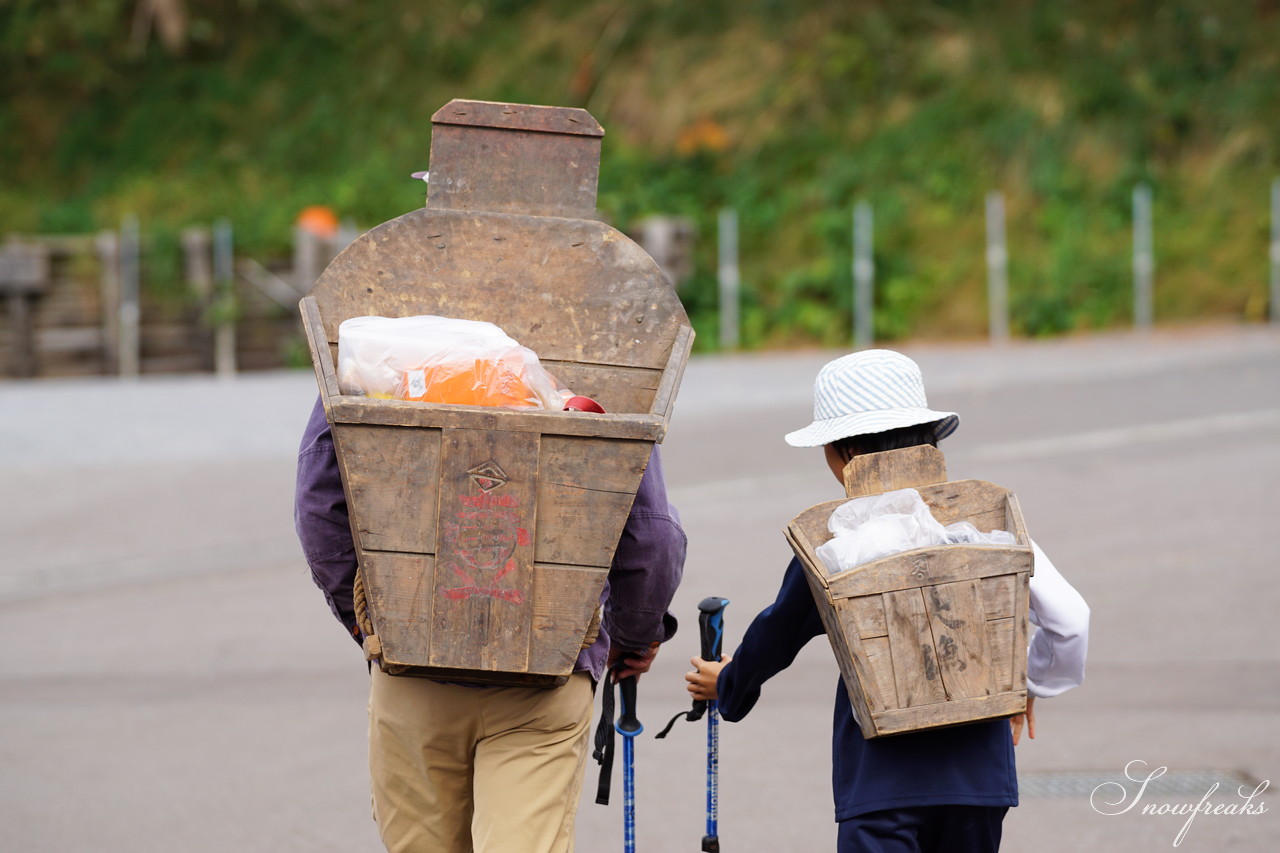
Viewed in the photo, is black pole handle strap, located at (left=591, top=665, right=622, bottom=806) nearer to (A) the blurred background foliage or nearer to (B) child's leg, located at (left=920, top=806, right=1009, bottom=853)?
(B) child's leg, located at (left=920, top=806, right=1009, bottom=853)

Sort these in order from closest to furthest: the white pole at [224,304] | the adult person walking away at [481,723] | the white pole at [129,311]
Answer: the adult person walking away at [481,723]
the white pole at [129,311]
the white pole at [224,304]

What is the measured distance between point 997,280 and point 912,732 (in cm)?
1561

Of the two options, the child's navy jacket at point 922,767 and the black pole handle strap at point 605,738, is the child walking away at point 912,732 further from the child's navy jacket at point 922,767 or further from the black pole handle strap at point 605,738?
the black pole handle strap at point 605,738

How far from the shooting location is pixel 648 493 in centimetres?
309

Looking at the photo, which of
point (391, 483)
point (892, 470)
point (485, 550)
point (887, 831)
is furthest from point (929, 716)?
point (391, 483)

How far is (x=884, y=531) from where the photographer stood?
291cm

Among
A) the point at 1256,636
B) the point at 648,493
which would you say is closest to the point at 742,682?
the point at 648,493

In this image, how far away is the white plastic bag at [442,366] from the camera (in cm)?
297

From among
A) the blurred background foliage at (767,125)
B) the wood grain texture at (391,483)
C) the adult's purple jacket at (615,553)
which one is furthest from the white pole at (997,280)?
the wood grain texture at (391,483)

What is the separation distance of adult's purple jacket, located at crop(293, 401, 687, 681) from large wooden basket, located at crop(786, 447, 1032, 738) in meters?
0.35

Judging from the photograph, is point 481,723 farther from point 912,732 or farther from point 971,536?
point 971,536

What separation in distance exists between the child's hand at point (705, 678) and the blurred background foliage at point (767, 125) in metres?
15.2

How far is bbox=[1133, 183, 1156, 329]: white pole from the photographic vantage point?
17.6 meters

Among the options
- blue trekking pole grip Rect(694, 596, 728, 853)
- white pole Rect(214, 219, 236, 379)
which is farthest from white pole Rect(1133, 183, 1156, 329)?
blue trekking pole grip Rect(694, 596, 728, 853)
